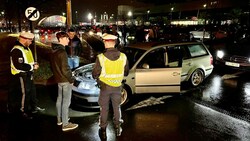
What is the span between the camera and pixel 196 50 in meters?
8.50

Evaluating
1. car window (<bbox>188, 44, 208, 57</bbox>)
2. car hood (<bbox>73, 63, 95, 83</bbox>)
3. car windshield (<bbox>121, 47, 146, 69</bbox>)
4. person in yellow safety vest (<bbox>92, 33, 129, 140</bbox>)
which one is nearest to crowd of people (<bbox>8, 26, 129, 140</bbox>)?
person in yellow safety vest (<bbox>92, 33, 129, 140</bbox>)

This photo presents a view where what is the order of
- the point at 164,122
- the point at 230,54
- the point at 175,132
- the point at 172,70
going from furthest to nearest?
1. the point at 230,54
2. the point at 172,70
3. the point at 164,122
4. the point at 175,132

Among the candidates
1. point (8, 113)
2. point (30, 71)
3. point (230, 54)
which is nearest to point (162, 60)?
point (30, 71)

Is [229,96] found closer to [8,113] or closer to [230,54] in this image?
[230,54]

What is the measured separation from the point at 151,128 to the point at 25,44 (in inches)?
125

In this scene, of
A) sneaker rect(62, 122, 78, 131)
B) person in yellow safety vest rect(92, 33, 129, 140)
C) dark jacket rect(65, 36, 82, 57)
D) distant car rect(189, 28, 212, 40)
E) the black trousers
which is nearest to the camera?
person in yellow safety vest rect(92, 33, 129, 140)

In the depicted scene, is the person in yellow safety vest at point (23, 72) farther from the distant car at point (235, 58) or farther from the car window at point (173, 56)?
the distant car at point (235, 58)

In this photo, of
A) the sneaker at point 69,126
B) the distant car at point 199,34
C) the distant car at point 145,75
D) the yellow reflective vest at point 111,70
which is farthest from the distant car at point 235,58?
the distant car at point 199,34

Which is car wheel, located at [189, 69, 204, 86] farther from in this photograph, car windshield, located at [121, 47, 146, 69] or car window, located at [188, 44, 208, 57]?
car windshield, located at [121, 47, 146, 69]

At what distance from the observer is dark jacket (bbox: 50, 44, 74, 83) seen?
179 inches

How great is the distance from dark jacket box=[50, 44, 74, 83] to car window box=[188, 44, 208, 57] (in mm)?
4820

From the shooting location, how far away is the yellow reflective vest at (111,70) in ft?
14.0

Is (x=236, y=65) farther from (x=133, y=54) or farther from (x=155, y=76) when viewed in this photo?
(x=133, y=54)

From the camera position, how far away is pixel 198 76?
8.48m
